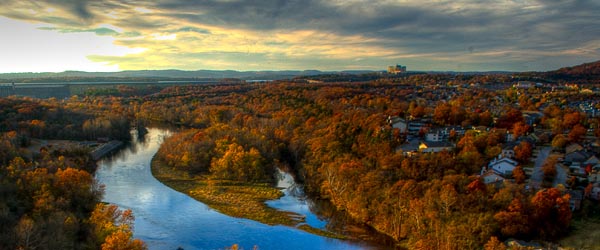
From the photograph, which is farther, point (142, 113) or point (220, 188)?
point (142, 113)

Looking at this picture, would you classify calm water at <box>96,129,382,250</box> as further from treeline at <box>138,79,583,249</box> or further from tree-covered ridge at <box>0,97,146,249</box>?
treeline at <box>138,79,583,249</box>

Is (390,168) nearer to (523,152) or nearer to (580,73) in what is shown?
(523,152)

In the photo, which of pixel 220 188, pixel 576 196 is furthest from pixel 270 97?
pixel 576 196

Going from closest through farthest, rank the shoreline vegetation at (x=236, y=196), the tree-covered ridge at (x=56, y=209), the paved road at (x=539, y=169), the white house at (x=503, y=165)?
the tree-covered ridge at (x=56, y=209)
the paved road at (x=539, y=169)
the shoreline vegetation at (x=236, y=196)
the white house at (x=503, y=165)

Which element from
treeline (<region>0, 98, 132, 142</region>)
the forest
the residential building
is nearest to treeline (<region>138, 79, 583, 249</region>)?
the forest

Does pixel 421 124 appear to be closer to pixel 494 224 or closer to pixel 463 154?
pixel 463 154

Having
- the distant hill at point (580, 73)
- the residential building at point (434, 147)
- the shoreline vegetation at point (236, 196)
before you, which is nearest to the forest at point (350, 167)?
the residential building at point (434, 147)

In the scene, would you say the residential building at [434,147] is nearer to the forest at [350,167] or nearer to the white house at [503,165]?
the forest at [350,167]
